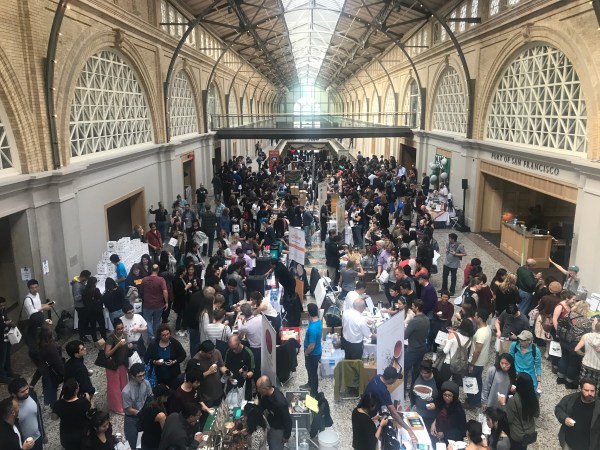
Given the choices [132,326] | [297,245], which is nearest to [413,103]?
[297,245]

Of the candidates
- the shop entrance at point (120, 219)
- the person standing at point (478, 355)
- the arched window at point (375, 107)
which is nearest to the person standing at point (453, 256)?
the person standing at point (478, 355)

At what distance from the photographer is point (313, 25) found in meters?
36.1

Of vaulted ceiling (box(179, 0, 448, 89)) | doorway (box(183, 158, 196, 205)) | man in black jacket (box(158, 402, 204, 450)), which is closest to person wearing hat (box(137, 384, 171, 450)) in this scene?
man in black jacket (box(158, 402, 204, 450))

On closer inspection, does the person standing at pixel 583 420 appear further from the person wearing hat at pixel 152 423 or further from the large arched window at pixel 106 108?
the large arched window at pixel 106 108

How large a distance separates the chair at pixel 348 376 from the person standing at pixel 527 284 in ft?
13.2

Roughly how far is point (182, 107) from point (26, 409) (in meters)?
18.9

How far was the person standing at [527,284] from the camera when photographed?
388 inches

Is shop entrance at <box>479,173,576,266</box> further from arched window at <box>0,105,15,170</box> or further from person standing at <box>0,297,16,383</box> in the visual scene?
person standing at <box>0,297,16,383</box>

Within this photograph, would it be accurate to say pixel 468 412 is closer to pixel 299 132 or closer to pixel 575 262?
pixel 575 262

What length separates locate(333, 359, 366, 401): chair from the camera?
791 centimetres

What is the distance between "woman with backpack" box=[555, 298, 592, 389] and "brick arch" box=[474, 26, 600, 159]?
4987mm

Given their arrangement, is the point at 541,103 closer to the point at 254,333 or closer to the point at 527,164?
the point at 527,164

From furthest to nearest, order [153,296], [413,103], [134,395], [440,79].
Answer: [413,103] < [440,79] < [153,296] < [134,395]

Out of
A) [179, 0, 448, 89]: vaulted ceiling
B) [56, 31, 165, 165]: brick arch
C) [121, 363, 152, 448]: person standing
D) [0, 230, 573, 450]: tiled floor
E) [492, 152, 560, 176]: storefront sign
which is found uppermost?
[179, 0, 448, 89]: vaulted ceiling
